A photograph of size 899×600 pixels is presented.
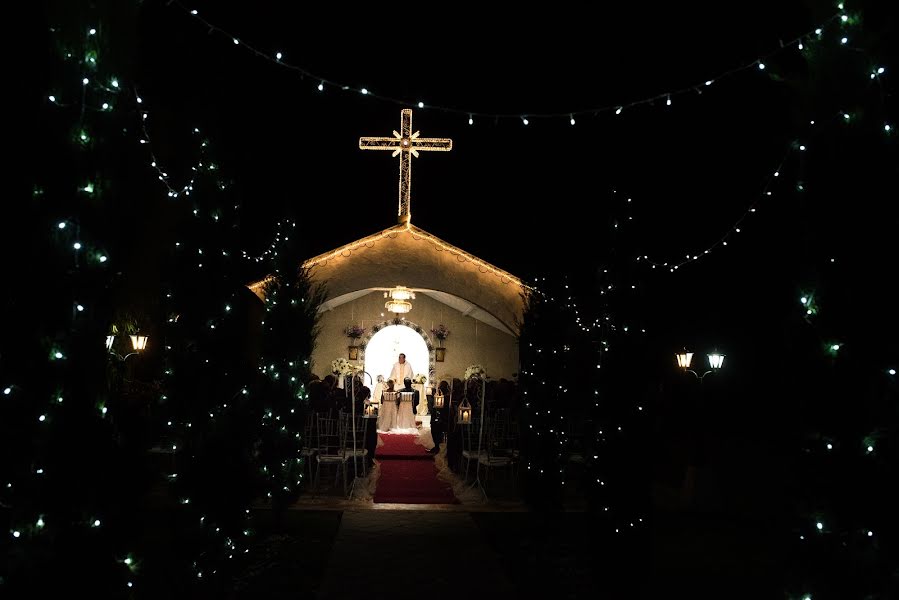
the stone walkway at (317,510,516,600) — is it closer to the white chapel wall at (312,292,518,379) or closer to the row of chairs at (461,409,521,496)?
the row of chairs at (461,409,521,496)

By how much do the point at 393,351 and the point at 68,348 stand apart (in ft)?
45.8

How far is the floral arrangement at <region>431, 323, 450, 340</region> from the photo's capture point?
1577cm

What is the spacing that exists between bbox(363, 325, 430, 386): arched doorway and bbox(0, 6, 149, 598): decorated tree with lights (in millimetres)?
13227

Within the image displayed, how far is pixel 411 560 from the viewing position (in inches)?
231

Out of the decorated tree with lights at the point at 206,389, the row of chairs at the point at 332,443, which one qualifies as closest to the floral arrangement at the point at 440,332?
the row of chairs at the point at 332,443

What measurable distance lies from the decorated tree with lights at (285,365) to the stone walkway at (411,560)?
844 mm

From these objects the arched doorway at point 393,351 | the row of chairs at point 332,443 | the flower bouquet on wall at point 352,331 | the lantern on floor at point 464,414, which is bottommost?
the row of chairs at point 332,443

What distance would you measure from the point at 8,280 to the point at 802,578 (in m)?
4.29

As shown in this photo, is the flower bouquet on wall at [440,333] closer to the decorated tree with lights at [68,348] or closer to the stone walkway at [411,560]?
the stone walkway at [411,560]

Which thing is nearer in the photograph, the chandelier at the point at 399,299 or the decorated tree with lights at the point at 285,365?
the decorated tree with lights at the point at 285,365

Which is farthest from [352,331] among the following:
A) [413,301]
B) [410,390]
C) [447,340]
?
[410,390]

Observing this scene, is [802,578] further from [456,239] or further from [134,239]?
[456,239]

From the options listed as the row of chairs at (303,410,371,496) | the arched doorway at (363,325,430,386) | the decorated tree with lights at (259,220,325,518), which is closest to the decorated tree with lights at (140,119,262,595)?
the decorated tree with lights at (259,220,325,518)

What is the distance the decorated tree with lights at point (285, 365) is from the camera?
7.02 m
